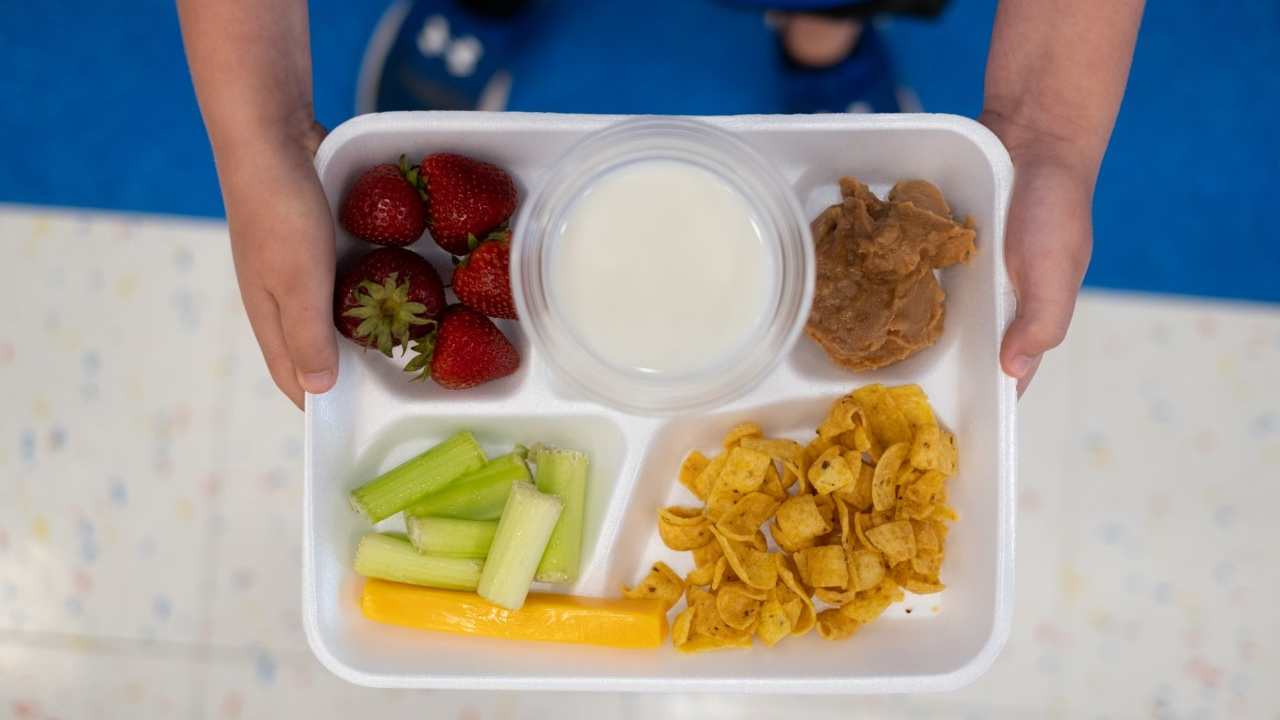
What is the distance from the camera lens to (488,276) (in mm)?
1094

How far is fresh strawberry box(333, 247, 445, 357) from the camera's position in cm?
108

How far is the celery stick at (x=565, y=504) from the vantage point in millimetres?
1191

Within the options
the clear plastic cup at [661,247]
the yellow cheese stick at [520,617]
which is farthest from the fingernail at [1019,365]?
the yellow cheese stick at [520,617]

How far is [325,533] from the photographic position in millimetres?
1146

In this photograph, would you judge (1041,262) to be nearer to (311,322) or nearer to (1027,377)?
(1027,377)

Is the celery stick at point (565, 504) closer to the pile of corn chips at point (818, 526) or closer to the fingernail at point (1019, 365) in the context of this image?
the pile of corn chips at point (818, 526)

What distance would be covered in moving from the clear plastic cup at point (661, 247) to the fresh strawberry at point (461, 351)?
11cm

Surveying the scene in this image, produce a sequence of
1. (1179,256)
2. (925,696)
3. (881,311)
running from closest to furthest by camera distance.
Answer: (881,311) → (925,696) → (1179,256)

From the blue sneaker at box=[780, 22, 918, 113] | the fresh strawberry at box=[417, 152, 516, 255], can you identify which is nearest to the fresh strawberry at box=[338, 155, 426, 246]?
the fresh strawberry at box=[417, 152, 516, 255]

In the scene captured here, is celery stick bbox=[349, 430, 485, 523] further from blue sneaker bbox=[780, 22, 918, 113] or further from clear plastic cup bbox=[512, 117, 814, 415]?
blue sneaker bbox=[780, 22, 918, 113]

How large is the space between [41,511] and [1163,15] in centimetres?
228

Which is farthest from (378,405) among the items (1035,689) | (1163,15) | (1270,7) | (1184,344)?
(1270,7)

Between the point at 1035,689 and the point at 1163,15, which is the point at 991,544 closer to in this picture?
the point at 1035,689

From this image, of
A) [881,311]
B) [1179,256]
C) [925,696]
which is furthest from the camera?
[1179,256]
